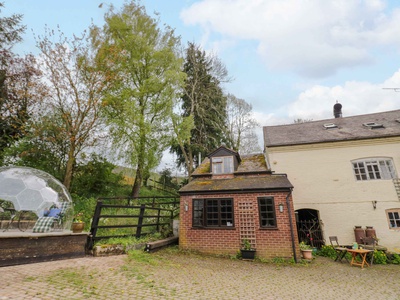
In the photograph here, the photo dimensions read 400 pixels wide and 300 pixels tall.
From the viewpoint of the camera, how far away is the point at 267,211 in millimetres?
9742

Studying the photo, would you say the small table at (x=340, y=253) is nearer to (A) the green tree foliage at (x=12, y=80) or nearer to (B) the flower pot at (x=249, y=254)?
(B) the flower pot at (x=249, y=254)

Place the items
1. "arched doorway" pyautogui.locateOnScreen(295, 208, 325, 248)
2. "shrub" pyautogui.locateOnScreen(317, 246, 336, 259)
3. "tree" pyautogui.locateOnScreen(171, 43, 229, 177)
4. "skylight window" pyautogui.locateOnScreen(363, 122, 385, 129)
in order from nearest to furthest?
"shrub" pyautogui.locateOnScreen(317, 246, 336, 259)
"arched doorway" pyautogui.locateOnScreen(295, 208, 325, 248)
"skylight window" pyautogui.locateOnScreen(363, 122, 385, 129)
"tree" pyautogui.locateOnScreen(171, 43, 229, 177)

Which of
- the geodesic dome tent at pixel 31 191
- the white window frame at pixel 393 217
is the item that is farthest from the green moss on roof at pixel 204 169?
the white window frame at pixel 393 217

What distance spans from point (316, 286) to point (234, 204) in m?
4.78

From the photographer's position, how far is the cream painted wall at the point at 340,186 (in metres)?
11.3

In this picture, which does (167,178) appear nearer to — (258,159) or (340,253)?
(258,159)

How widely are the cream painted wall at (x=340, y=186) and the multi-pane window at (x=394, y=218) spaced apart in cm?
25

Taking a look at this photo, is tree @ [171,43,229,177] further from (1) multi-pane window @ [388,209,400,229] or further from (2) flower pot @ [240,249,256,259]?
(1) multi-pane window @ [388,209,400,229]

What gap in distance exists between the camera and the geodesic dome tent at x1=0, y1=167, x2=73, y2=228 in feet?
23.6

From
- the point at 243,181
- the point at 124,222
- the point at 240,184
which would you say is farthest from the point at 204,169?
the point at 124,222

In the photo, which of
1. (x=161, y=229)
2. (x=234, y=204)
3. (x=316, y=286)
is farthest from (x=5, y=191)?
(x=316, y=286)

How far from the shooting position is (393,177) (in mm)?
11609

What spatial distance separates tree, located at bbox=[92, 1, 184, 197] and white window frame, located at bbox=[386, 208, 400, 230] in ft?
45.5

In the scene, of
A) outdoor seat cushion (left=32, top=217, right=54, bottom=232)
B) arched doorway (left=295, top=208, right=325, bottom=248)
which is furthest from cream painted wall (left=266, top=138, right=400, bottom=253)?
outdoor seat cushion (left=32, top=217, right=54, bottom=232)
